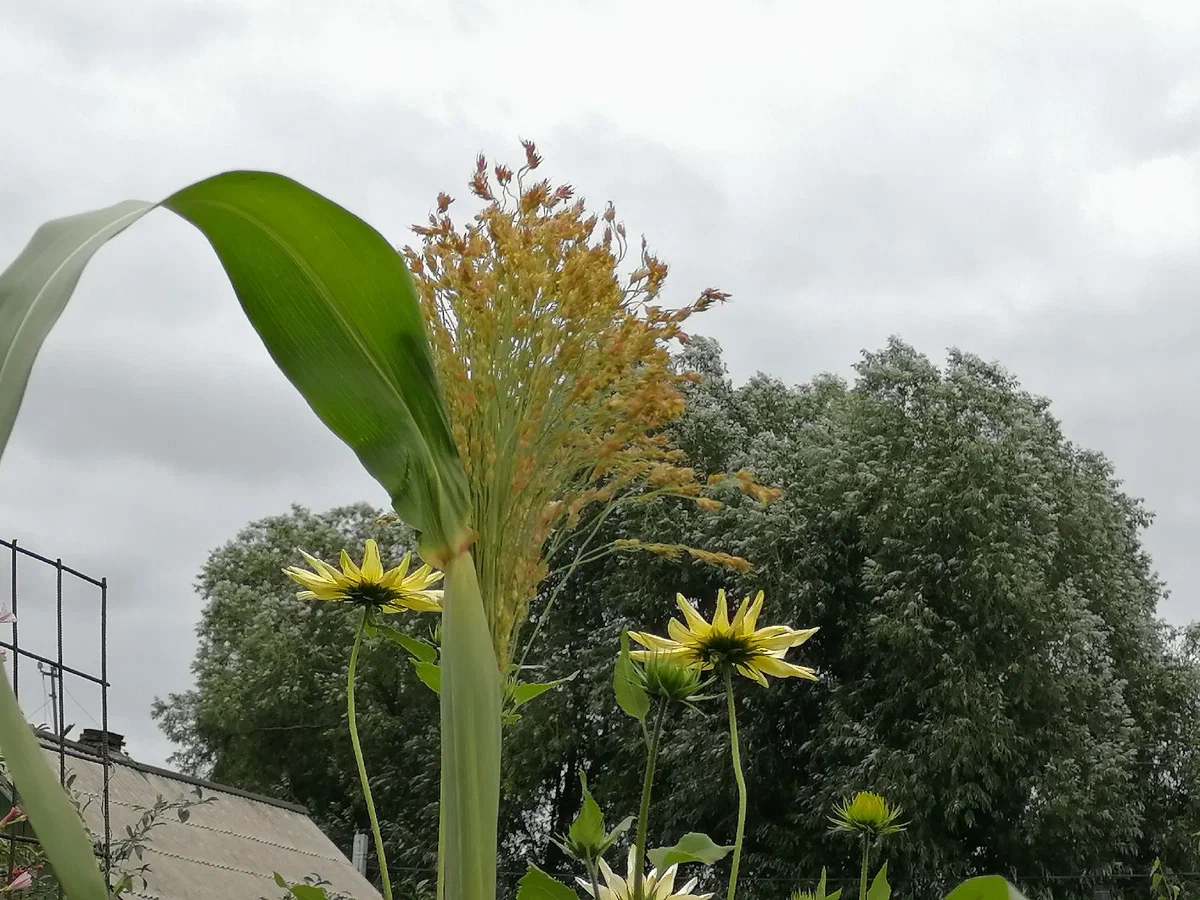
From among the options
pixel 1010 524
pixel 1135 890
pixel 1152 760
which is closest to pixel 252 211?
pixel 1010 524

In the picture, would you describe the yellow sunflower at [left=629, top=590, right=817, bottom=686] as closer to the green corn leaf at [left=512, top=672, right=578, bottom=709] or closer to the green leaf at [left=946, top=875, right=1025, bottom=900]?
the green corn leaf at [left=512, top=672, right=578, bottom=709]

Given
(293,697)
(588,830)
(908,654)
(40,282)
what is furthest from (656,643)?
(293,697)

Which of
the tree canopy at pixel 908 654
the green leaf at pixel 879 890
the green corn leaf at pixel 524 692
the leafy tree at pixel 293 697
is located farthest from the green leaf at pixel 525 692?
the leafy tree at pixel 293 697

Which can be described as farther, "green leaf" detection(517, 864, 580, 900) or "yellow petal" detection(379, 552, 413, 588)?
"yellow petal" detection(379, 552, 413, 588)

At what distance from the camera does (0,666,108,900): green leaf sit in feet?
0.95

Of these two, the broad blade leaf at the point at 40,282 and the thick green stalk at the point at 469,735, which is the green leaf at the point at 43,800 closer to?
the broad blade leaf at the point at 40,282

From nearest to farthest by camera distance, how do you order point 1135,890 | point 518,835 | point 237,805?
point 237,805 → point 1135,890 → point 518,835

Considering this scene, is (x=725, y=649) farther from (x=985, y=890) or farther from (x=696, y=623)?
(x=985, y=890)

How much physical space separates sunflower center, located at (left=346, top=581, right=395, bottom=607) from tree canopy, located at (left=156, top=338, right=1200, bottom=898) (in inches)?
386

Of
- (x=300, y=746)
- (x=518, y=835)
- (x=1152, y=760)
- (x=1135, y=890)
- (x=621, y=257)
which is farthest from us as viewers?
(x=300, y=746)

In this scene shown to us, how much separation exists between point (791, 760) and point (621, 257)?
12.8 m

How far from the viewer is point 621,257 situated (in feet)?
3.02

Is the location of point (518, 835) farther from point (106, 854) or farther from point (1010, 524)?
point (106, 854)

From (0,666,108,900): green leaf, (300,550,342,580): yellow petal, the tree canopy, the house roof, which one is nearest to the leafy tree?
the tree canopy
